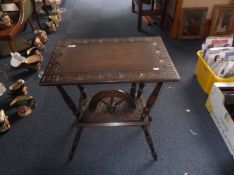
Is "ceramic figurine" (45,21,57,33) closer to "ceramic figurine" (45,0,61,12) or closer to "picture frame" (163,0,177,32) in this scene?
"ceramic figurine" (45,0,61,12)

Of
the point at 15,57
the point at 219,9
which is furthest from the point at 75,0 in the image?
the point at 219,9

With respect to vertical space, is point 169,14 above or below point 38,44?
above

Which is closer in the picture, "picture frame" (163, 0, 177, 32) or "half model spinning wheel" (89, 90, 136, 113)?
"half model spinning wheel" (89, 90, 136, 113)

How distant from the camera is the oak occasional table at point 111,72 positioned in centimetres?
113

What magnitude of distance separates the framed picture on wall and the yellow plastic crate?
83cm

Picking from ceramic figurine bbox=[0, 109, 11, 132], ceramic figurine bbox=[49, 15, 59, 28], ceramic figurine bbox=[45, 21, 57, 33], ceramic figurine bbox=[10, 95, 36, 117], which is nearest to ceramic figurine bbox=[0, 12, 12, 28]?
ceramic figurine bbox=[45, 21, 57, 33]

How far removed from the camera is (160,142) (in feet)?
5.17

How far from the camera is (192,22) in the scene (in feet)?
9.07

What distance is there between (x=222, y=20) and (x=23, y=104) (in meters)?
2.55

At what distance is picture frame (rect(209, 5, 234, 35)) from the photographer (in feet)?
8.79

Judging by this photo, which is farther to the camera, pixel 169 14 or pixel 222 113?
pixel 169 14

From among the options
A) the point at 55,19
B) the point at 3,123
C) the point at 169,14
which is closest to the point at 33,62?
the point at 3,123

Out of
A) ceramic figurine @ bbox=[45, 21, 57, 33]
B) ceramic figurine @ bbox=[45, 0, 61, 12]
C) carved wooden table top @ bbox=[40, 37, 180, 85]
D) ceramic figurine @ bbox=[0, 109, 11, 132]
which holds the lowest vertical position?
ceramic figurine @ bbox=[0, 109, 11, 132]

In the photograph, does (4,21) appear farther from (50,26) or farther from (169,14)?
(169,14)
